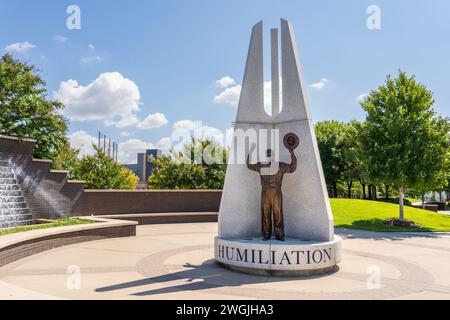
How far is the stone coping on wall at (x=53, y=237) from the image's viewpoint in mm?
9312

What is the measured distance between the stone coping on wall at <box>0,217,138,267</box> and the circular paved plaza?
1.00ft

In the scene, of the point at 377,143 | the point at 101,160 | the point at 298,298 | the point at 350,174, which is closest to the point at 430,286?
the point at 298,298

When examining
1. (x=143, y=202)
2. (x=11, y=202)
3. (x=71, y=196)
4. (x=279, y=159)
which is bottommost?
Result: (x=143, y=202)

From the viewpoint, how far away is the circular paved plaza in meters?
6.75

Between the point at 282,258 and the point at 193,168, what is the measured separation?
2225 cm

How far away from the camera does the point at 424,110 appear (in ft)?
65.5

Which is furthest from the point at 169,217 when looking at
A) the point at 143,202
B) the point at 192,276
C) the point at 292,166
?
the point at 292,166

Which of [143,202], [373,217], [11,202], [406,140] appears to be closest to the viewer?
[11,202]

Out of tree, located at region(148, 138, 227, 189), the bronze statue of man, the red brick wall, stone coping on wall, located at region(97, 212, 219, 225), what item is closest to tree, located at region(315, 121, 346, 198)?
tree, located at region(148, 138, 227, 189)

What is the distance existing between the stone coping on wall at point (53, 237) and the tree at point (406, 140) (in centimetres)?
1312

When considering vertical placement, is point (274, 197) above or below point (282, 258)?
above

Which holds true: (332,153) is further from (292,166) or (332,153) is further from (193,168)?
(292,166)

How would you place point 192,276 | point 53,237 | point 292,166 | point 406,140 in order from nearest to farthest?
point 192,276 → point 292,166 → point 53,237 → point 406,140

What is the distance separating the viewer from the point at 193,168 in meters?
30.0
